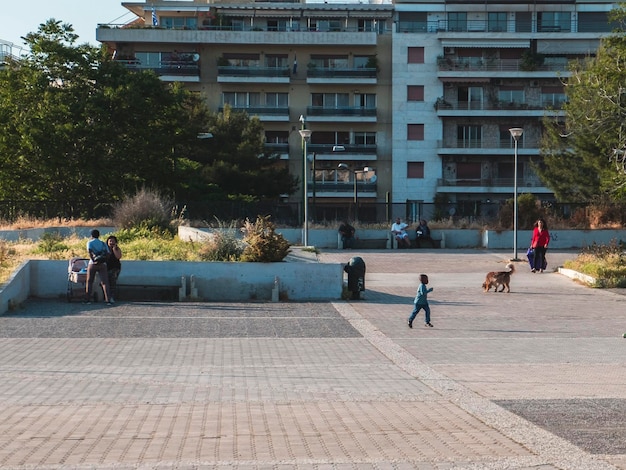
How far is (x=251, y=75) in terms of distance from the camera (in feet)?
226

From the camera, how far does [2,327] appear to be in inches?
654

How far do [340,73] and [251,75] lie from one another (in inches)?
263

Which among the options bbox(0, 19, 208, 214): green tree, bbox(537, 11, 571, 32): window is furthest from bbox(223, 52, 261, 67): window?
bbox(537, 11, 571, 32): window

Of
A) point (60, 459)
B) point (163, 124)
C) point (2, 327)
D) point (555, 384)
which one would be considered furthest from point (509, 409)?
point (163, 124)

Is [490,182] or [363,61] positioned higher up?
[363,61]

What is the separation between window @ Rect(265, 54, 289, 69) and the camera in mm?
69938

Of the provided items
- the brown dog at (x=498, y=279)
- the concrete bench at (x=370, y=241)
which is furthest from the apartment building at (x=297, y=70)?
the brown dog at (x=498, y=279)

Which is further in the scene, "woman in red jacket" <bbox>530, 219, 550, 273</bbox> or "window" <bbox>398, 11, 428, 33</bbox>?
A: "window" <bbox>398, 11, 428, 33</bbox>

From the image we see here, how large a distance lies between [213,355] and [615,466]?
7.62 meters

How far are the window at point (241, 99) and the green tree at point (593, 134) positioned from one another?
2190cm

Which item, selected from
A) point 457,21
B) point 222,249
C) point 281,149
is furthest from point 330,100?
point 222,249

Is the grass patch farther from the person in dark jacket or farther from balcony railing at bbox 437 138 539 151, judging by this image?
A: balcony railing at bbox 437 138 539 151

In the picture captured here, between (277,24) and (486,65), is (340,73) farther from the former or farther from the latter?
(486,65)

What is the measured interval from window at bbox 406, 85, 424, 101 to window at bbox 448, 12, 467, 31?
198 inches
